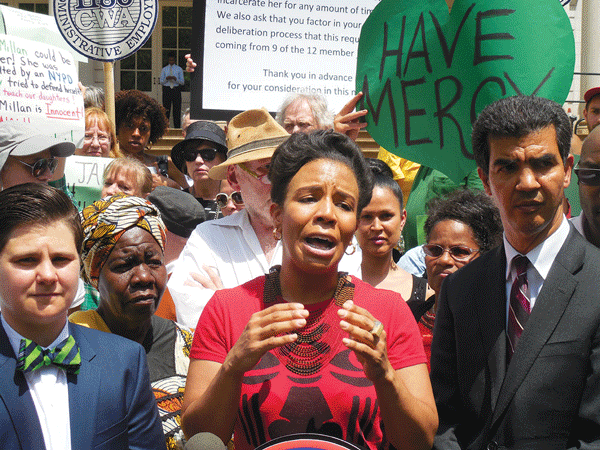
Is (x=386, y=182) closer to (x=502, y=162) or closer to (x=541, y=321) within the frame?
(x=502, y=162)

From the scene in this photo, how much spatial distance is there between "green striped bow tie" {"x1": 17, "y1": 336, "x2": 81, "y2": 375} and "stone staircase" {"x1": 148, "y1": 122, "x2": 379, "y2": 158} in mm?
9931

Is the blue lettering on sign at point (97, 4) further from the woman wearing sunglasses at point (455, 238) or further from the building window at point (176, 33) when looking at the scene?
the building window at point (176, 33)

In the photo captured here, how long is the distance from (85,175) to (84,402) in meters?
3.35

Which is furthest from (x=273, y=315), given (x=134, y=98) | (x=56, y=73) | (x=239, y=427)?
(x=134, y=98)

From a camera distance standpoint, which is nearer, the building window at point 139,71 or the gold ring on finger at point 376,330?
the gold ring on finger at point 376,330

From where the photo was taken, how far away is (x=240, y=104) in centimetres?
504

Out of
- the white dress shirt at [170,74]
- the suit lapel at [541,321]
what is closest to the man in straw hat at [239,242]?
the suit lapel at [541,321]

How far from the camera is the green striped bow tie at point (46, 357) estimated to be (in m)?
1.97

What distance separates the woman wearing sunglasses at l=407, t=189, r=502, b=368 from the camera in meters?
3.35

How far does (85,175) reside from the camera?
5.11 meters

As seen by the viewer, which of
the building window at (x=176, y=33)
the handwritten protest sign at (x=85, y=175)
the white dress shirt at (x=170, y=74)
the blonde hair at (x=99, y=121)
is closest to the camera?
the handwritten protest sign at (x=85, y=175)

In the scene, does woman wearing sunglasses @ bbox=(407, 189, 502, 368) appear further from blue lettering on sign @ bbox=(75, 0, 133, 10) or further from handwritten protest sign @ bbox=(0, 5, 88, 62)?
handwritten protest sign @ bbox=(0, 5, 88, 62)

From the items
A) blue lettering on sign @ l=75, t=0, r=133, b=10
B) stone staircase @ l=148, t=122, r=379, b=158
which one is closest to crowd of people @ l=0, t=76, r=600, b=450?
blue lettering on sign @ l=75, t=0, r=133, b=10

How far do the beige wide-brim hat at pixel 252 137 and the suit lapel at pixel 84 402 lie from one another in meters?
1.64
